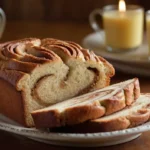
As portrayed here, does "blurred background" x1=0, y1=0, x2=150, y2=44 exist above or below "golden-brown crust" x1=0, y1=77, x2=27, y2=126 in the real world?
below

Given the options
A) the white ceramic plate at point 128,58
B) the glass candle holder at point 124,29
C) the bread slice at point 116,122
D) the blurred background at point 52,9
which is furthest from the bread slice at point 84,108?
the blurred background at point 52,9

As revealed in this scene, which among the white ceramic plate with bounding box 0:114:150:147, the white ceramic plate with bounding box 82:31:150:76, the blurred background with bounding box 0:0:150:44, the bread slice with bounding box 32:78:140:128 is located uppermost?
the bread slice with bounding box 32:78:140:128

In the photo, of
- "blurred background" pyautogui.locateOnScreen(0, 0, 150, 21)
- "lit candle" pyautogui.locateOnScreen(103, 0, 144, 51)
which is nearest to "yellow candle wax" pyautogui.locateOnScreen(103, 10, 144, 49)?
"lit candle" pyautogui.locateOnScreen(103, 0, 144, 51)

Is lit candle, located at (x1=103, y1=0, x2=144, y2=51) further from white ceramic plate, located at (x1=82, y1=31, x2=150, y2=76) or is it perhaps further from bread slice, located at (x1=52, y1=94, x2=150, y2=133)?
bread slice, located at (x1=52, y1=94, x2=150, y2=133)

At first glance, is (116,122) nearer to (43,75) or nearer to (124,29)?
(43,75)

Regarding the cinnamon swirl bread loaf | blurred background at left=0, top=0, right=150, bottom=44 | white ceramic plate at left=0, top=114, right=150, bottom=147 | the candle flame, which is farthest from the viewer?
blurred background at left=0, top=0, right=150, bottom=44

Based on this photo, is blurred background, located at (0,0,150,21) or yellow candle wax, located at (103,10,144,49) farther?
blurred background, located at (0,0,150,21)

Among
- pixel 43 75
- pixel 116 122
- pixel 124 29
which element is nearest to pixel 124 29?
pixel 124 29

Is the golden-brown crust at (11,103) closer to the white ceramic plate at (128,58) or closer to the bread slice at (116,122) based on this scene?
the bread slice at (116,122)
